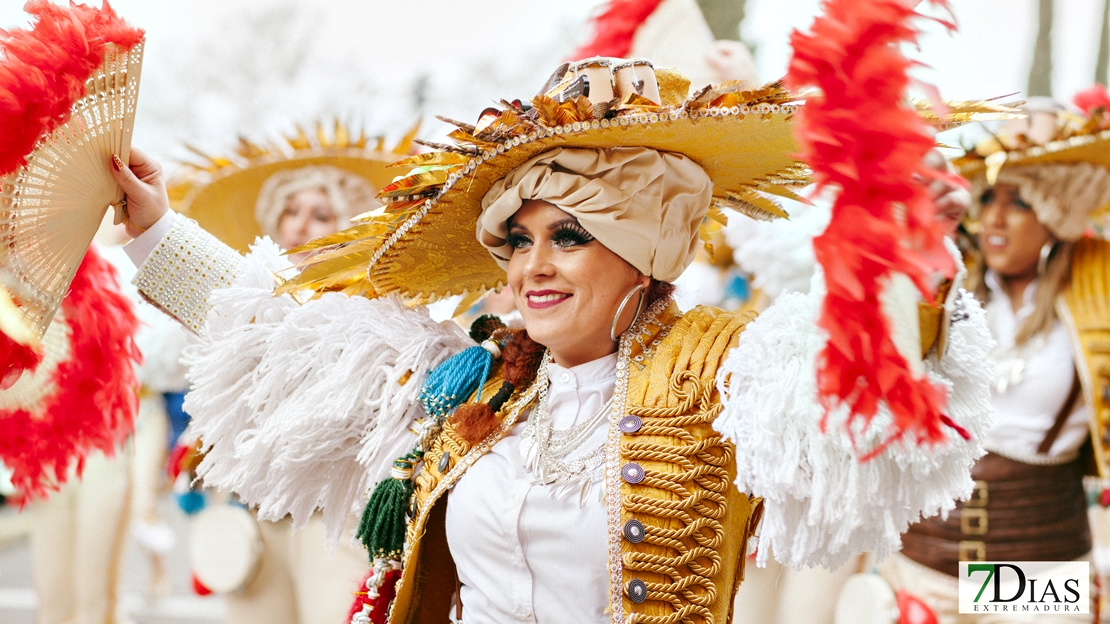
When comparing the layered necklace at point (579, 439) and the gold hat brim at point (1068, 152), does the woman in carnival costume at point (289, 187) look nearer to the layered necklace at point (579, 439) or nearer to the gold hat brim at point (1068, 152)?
the layered necklace at point (579, 439)

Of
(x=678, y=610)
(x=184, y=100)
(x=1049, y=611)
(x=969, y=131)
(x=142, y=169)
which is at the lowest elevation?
(x=678, y=610)

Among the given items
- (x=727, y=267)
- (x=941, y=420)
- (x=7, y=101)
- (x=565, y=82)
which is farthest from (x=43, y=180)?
(x=727, y=267)

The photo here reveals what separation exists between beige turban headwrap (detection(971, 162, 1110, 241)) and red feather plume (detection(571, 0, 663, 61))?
1.64m

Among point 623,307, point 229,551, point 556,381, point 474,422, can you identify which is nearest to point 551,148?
point 623,307

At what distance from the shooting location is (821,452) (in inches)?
63.9

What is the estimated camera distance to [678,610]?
1.85 metres

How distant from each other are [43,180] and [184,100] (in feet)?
58.6

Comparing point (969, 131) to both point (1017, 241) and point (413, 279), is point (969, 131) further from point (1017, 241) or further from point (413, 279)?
point (413, 279)

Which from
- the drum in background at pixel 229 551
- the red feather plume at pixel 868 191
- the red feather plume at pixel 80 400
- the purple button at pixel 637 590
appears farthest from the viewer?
the drum in background at pixel 229 551

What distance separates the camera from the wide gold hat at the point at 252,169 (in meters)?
4.52

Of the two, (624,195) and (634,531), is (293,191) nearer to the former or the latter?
(624,195)

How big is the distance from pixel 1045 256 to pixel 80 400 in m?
3.71

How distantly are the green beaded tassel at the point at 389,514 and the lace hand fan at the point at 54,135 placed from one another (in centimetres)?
81

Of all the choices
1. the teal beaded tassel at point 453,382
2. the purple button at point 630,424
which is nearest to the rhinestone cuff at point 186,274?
the teal beaded tassel at point 453,382
